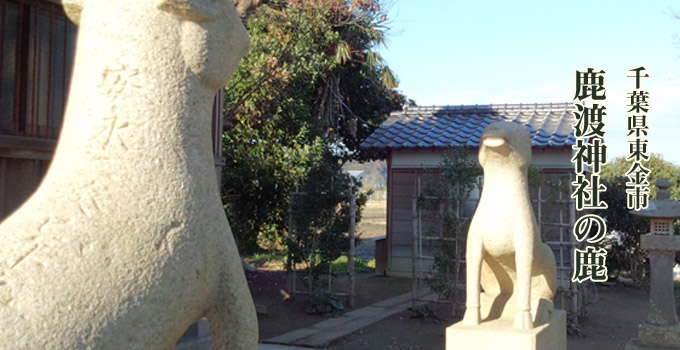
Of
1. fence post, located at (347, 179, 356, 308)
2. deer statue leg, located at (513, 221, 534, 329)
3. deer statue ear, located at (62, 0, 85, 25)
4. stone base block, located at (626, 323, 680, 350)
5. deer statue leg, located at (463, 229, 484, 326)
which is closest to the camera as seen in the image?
deer statue ear, located at (62, 0, 85, 25)

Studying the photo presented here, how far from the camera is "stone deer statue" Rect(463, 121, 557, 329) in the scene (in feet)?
13.9

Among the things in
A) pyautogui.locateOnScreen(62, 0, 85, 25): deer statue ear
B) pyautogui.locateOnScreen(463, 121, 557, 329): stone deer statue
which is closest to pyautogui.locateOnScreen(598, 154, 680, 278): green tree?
pyautogui.locateOnScreen(463, 121, 557, 329): stone deer statue

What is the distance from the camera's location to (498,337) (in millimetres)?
4094

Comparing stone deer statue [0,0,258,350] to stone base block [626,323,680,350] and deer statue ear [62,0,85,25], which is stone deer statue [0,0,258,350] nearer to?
deer statue ear [62,0,85,25]

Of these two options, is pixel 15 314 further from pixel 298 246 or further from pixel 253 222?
pixel 253 222

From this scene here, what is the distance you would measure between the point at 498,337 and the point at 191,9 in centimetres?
317

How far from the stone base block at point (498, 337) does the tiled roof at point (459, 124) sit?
22.3 ft

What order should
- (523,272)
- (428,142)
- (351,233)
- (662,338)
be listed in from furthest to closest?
(428,142)
(351,233)
(662,338)
(523,272)

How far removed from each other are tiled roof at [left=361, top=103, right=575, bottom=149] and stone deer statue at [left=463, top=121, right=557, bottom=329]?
655cm

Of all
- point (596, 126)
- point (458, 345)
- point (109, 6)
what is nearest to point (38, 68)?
point (109, 6)

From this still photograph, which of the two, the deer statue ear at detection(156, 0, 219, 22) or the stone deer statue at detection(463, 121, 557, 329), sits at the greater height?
the deer statue ear at detection(156, 0, 219, 22)

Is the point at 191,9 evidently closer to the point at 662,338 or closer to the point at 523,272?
the point at 523,272

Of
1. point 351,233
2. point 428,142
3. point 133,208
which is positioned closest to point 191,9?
point 133,208

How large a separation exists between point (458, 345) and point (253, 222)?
6734 millimetres
